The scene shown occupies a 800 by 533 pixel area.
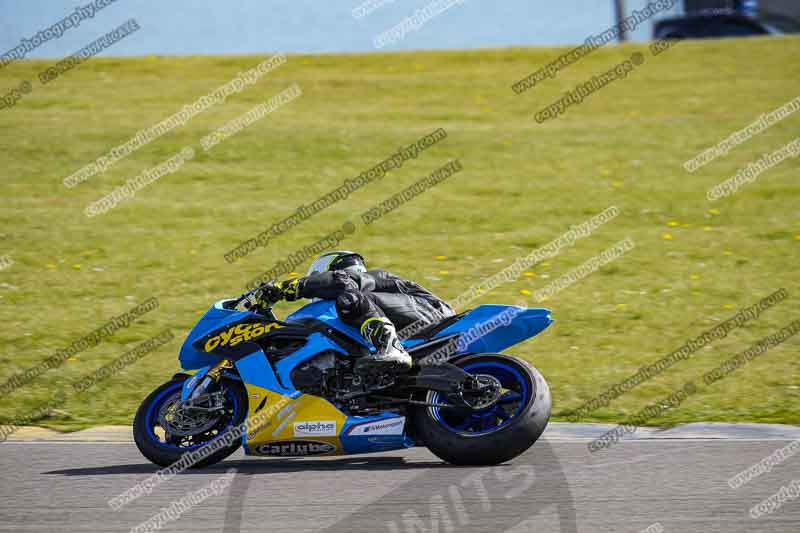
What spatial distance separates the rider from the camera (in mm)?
6555

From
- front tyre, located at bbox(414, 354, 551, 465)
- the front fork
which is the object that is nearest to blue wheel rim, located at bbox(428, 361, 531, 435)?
front tyre, located at bbox(414, 354, 551, 465)

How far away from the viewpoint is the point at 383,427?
6570 millimetres

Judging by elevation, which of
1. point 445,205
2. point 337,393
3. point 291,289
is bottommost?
point 445,205

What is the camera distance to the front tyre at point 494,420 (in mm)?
6277

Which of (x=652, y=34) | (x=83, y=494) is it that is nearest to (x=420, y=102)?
(x=652, y=34)

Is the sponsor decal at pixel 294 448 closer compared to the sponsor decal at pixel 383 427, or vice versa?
the sponsor decal at pixel 383 427

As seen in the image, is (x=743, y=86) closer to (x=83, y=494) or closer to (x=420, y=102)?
(x=420, y=102)

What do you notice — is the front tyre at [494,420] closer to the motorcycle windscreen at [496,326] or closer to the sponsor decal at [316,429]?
the motorcycle windscreen at [496,326]

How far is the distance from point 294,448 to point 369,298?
1.10 metres

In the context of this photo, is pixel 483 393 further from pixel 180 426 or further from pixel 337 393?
pixel 180 426

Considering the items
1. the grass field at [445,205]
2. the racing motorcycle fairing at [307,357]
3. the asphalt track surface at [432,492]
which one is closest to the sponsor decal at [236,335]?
the racing motorcycle fairing at [307,357]

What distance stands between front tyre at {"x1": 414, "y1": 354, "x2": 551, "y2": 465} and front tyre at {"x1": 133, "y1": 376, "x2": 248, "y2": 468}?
1269 mm

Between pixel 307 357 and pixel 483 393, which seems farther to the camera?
pixel 307 357

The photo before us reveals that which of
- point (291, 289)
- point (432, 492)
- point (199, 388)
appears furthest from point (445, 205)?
point (432, 492)
